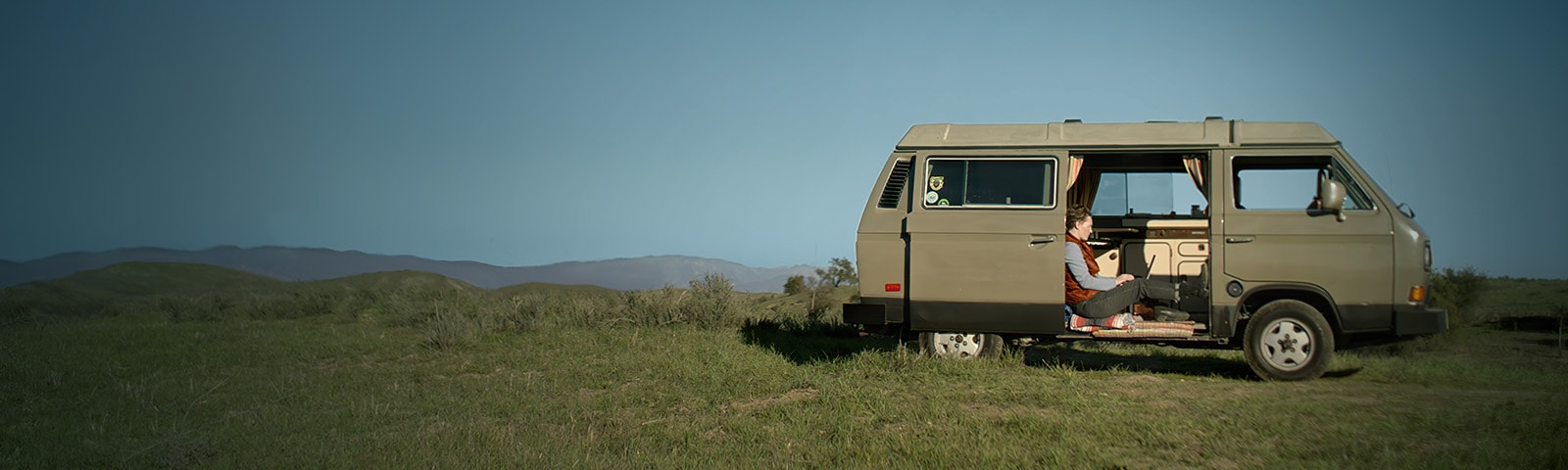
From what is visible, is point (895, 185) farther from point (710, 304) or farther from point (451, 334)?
point (451, 334)

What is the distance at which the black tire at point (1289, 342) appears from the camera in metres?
9.55

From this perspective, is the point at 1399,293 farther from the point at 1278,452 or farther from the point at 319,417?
the point at 319,417

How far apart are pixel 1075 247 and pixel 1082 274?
0.94 feet

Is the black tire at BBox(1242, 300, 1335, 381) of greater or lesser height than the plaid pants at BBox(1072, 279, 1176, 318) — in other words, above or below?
below

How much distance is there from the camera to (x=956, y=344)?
34.9 ft

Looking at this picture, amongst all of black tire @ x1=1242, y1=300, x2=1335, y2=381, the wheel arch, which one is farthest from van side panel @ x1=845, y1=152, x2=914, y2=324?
black tire @ x1=1242, y1=300, x2=1335, y2=381

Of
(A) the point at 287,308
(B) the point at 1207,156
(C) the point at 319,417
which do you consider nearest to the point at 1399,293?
(B) the point at 1207,156

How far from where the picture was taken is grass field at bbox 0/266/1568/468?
6695 mm

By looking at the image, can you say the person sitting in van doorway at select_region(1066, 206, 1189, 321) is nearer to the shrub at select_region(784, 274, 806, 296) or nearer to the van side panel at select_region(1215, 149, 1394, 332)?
the van side panel at select_region(1215, 149, 1394, 332)

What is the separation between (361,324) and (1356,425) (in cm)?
1476

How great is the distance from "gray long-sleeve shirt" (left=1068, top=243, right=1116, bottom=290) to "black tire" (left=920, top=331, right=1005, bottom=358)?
3.31 ft

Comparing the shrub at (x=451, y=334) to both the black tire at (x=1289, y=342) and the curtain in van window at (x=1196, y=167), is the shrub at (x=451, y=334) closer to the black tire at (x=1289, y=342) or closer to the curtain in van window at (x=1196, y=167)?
the curtain in van window at (x=1196, y=167)

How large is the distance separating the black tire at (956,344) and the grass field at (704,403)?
26 centimetres

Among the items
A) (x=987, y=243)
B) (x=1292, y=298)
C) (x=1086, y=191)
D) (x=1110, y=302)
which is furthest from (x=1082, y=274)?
(x=1086, y=191)
